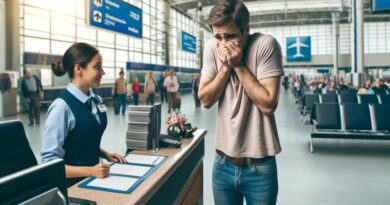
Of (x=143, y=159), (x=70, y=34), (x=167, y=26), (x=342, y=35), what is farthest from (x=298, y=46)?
(x=143, y=159)

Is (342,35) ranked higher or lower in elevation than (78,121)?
higher

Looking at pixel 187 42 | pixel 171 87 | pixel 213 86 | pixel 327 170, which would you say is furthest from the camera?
pixel 187 42

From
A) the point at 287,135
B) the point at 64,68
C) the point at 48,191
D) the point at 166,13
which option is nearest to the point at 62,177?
the point at 48,191

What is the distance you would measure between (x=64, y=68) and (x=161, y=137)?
861 millimetres

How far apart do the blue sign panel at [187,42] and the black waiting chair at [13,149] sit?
13206 mm

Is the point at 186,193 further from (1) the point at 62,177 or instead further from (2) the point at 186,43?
(2) the point at 186,43

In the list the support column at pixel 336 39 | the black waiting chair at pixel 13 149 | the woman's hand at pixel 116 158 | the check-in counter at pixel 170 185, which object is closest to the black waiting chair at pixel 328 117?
the check-in counter at pixel 170 185

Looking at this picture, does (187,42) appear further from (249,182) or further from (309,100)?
(249,182)

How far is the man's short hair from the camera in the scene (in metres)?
1.20

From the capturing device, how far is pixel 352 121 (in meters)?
5.61

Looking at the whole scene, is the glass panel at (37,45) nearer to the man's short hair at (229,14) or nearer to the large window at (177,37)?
the large window at (177,37)

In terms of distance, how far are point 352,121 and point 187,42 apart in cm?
1038

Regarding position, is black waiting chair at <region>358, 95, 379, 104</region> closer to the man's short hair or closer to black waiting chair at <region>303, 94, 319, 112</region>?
black waiting chair at <region>303, 94, 319, 112</region>

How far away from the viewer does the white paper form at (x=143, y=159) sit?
75.9 inches
